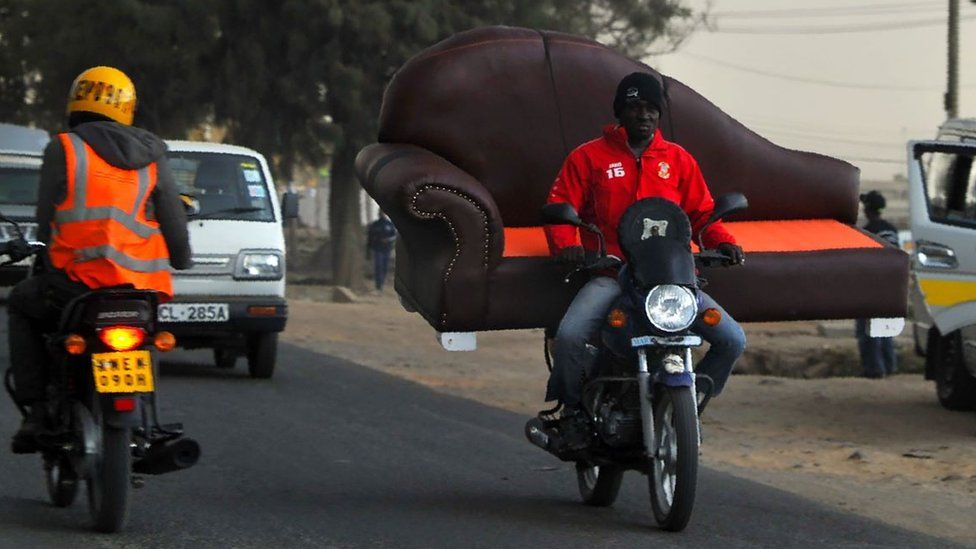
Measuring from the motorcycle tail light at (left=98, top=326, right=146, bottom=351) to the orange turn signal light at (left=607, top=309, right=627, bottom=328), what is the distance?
1.88 m

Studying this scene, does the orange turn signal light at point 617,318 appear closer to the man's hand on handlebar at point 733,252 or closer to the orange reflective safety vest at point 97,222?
the man's hand on handlebar at point 733,252

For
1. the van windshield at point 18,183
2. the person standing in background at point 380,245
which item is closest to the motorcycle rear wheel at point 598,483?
the van windshield at point 18,183

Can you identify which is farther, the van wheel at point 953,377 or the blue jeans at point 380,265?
the blue jeans at point 380,265

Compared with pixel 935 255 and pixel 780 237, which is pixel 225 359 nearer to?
pixel 935 255

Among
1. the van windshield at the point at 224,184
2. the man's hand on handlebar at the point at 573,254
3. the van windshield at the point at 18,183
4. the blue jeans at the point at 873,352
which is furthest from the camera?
the van windshield at the point at 18,183

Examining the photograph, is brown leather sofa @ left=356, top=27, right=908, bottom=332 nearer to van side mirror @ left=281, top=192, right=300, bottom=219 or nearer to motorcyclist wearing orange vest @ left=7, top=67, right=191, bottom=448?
motorcyclist wearing orange vest @ left=7, top=67, right=191, bottom=448

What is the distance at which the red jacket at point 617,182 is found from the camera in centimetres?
802

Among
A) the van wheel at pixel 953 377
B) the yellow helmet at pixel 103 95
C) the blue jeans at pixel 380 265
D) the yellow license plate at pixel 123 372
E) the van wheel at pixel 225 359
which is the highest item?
the yellow helmet at pixel 103 95

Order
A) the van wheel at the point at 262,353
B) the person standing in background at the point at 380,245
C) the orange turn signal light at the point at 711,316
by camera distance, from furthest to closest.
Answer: the person standing in background at the point at 380,245, the van wheel at the point at 262,353, the orange turn signal light at the point at 711,316

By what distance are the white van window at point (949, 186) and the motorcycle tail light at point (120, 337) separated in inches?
309

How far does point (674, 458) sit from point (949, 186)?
23.0 ft

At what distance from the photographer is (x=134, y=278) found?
7648 millimetres

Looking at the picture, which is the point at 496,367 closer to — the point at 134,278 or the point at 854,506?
the point at 854,506

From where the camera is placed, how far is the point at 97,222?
7578 millimetres
